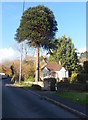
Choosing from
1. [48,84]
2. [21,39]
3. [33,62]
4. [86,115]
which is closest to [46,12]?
[21,39]

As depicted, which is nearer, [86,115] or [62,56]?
[86,115]

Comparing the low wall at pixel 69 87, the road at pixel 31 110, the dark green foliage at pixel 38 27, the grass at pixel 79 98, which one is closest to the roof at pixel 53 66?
the dark green foliage at pixel 38 27

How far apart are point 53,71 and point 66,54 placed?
6.86 m

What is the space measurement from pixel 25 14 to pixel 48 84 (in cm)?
1504

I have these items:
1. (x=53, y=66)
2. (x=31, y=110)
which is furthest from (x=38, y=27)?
(x=53, y=66)

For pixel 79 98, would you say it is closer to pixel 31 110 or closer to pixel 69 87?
pixel 31 110

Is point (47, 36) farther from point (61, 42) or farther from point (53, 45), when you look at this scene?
point (61, 42)

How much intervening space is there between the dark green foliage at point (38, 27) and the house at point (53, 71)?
1398 inches

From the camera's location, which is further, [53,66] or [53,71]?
[53,66]

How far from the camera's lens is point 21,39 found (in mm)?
44062

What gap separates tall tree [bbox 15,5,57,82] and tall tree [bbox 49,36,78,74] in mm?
35771

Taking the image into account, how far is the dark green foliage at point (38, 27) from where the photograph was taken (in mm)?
41594

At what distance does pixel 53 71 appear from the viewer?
3255 inches

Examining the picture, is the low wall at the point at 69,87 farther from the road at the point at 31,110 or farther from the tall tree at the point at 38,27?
the tall tree at the point at 38,27
